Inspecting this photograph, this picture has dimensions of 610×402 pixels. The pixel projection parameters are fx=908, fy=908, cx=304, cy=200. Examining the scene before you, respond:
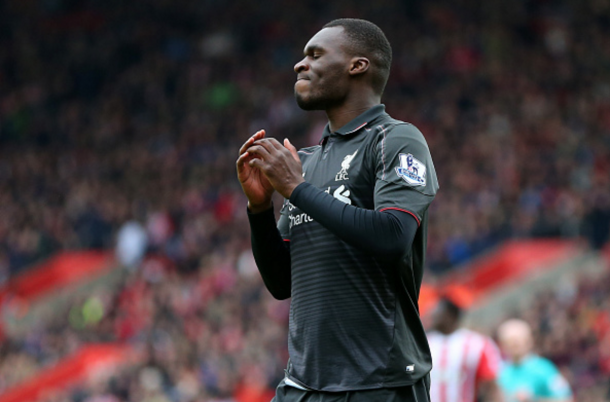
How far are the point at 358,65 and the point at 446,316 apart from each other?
287cm

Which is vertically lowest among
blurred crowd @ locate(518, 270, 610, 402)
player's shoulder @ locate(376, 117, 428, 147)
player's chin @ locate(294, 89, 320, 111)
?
blurred crowd @ locate(518, 270, 610, 402)

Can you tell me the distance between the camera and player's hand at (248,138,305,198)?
2947 mm

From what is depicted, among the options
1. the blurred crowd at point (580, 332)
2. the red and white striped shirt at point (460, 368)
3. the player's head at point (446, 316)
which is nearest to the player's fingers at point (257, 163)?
the red and white striped shirt at point (460, 368)

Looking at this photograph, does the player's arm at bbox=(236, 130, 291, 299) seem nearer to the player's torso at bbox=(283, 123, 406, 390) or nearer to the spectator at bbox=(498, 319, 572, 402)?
the player's torso at bbox=(283, 123, 406, 390)

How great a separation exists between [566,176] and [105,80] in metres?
13.7

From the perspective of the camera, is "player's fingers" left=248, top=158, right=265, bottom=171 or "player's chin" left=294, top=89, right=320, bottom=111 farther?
"player's chin" left=294, top=89, right=320, bottom=111

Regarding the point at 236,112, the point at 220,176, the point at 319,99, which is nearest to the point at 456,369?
the point at 319,99

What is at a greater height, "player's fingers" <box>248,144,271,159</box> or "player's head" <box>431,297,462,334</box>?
"player's fingers" <box>248,144,271,159</box>

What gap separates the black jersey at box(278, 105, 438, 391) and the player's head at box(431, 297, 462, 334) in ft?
8.72

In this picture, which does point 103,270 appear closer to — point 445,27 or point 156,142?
point 156,142

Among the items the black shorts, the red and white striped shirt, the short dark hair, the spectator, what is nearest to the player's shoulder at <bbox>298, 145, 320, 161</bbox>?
the short dark hair

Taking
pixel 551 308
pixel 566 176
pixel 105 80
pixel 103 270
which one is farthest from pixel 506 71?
pixel 105 80

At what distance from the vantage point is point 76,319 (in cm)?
1827

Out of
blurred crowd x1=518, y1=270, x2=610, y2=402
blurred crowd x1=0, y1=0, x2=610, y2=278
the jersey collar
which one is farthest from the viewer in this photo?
blurred crowd x1=0, y1=0, x2=610, y2=278
